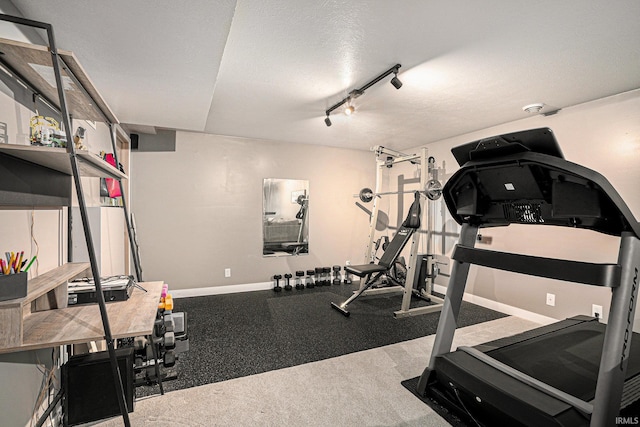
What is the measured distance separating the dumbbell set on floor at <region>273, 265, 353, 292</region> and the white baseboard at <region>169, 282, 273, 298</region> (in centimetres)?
19

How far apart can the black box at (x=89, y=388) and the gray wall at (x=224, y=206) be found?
267 cm

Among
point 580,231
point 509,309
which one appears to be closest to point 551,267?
point 580,231

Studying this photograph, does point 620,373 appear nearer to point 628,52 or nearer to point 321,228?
point 628,52

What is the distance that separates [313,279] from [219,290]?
1551mm

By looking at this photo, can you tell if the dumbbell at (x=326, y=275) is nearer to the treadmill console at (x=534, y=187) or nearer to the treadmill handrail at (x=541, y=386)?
the treadmill handrail at (x=541, y=386)

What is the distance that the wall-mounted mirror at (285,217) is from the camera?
185 inches

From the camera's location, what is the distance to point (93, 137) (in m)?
2.46

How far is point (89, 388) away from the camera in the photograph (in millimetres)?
1566

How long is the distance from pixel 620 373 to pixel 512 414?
0.47 meters

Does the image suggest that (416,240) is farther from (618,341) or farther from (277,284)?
(618,341)

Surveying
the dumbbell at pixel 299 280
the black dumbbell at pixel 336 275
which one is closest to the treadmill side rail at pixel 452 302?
the dumbbell at pixel 299 280

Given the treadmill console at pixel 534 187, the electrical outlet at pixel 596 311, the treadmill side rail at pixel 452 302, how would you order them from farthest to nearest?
the electrical outlet at pixel 596 311, the treadmill side rail at pixel 452 302, the treadmill console at pixel 534 187

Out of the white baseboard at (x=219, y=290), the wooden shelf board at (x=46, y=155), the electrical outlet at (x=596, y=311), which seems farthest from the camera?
the white baseboard at (x=219, y=290)

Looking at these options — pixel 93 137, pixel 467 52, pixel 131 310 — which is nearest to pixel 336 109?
pixel 467 52
